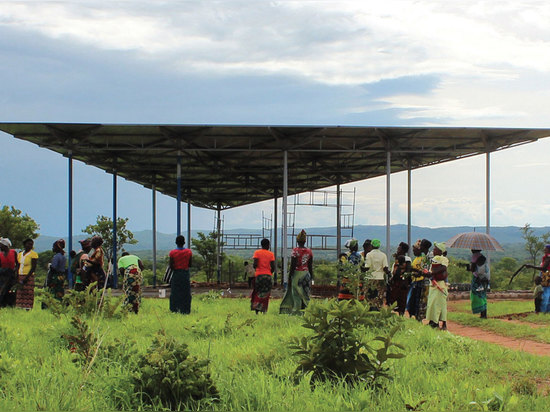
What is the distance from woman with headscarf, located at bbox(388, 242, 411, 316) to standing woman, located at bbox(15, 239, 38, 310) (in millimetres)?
7704

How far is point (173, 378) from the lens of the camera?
4.38 m

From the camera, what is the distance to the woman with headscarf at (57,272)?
11797mm

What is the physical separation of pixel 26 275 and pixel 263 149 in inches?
347

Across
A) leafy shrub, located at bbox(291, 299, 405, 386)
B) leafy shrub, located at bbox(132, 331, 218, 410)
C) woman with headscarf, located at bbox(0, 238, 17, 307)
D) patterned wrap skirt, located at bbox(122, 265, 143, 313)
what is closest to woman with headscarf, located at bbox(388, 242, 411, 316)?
patterned wrap skirt, located at bbox(122, 265, 143, 313)

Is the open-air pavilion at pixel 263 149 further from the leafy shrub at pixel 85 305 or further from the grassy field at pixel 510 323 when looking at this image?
the leafy shrub at pixel 85 305

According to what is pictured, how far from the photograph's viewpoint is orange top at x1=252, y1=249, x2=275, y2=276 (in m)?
11.5

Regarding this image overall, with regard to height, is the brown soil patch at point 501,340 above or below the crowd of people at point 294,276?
below

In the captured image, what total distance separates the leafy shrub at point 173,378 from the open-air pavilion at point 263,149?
12901 millimetres

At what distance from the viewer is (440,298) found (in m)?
10.9

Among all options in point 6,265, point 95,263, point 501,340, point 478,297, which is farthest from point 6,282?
point 478,297

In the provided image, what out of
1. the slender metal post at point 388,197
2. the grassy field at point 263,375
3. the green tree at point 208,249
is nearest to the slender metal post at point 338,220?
the slender metal post at point 388,197

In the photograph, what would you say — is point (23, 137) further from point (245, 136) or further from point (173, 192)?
point (173, 192)

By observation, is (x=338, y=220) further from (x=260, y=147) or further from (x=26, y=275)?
(x=26, y=275)

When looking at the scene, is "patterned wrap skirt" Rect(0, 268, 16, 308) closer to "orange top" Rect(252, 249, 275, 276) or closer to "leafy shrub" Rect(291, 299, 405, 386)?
"orange top" Rect(252, 249, 275, 276)
